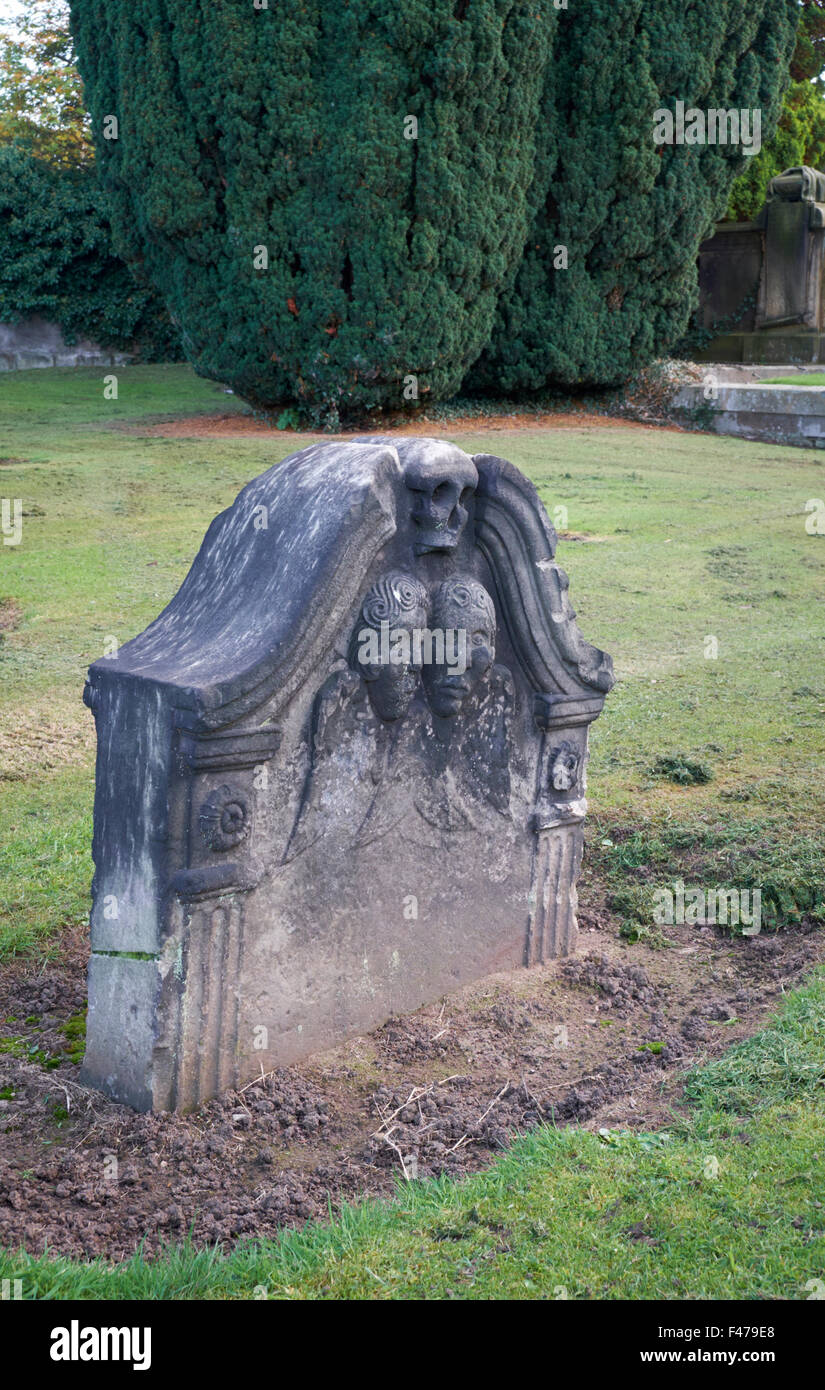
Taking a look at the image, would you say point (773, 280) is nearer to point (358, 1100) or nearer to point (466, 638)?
point (466, 638)

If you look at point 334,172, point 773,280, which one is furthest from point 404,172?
point 773,280

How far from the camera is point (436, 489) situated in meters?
3.32

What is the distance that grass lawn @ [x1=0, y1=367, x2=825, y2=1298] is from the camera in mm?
2389

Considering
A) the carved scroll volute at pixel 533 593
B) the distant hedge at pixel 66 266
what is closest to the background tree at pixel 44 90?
the distant hedge at pixel 66 266

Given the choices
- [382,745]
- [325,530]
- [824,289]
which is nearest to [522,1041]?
[382,745]

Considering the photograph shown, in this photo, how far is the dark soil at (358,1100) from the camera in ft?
8.93

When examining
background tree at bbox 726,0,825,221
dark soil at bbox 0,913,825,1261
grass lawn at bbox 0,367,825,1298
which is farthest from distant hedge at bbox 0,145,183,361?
dark soil at bbox 0,913,825,1261

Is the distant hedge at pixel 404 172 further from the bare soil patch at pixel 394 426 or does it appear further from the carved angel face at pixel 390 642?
the carved angel face at pixel 390 642

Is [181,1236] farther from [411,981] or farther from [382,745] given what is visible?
[382,745]

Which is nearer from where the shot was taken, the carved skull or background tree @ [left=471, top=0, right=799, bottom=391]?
the carved skull

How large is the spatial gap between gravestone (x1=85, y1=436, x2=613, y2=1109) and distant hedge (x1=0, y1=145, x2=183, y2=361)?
19119 millimetres

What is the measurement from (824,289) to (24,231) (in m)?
13.2

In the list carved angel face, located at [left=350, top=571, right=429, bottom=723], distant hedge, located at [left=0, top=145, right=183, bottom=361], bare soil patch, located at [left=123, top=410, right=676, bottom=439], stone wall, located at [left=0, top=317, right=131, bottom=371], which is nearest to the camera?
carved angel face, located at [left=350, top=571, right=429, bottom=723]

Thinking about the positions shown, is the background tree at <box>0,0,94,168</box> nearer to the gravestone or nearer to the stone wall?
the stone wall
